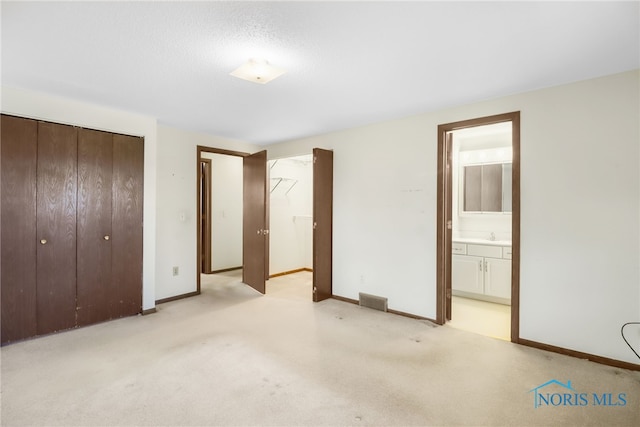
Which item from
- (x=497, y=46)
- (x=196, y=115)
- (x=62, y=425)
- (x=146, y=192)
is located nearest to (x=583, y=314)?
(x=497, y=46)

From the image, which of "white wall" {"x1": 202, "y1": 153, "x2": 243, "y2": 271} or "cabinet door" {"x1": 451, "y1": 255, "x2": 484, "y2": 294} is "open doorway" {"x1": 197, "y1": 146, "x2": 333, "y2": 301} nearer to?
"white wall" {"x1": 202, "y1": 153, "x2": 243, "y2": 271}

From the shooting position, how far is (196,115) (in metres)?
3.60

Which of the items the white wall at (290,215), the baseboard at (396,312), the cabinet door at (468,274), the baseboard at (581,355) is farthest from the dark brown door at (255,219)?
the baseboard at (581,355)

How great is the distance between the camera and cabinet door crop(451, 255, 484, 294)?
163 inches

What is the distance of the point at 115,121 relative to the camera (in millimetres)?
3383

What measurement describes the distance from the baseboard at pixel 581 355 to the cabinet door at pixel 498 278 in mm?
1245

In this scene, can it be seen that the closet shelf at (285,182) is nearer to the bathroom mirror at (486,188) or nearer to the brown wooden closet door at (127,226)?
the brown wooden closet door at (127,226)

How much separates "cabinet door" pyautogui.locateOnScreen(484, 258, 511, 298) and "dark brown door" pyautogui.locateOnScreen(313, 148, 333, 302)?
81.9 inches

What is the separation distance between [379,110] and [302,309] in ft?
8.28

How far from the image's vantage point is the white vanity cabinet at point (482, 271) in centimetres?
395

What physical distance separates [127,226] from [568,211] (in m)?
4.38

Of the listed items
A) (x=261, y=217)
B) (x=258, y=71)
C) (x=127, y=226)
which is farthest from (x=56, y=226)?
(x=258, y=71)

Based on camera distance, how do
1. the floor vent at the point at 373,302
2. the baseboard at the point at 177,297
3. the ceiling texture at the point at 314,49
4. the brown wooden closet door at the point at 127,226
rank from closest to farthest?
the ceiling texture at the point at 314,49 < the brown wooden closet door at the point at 127,226 < the floor vent at the point at 373,302 < the baseboard at the point at 177,297

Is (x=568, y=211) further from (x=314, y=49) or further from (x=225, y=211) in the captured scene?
(x=225, y=211)
